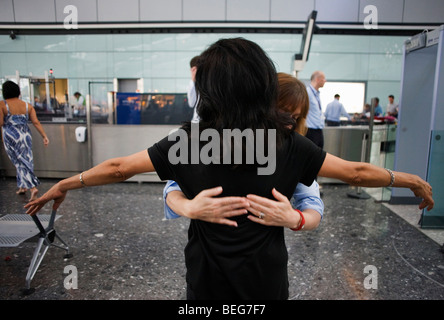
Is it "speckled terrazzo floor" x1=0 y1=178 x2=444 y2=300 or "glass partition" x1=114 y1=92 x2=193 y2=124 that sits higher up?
"glass partition" x1=114 y1=92 x2=193 y2=124

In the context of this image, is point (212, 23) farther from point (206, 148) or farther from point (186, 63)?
point (206, 148)

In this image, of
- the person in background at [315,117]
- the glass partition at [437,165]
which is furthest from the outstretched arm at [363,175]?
the person in background at [315,117]

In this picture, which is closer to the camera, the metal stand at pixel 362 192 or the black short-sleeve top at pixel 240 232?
the black short-sleeve top at pixel 240 232

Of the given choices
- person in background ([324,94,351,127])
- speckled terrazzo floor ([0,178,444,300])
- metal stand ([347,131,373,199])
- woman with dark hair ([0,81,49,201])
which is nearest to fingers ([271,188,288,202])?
speckled terrazzo floor ([0,178,444,300])

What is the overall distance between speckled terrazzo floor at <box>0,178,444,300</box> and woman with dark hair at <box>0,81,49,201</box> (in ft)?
1.78

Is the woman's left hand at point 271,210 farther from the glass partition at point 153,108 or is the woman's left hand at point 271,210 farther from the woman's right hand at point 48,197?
the glass partition at point 153,108

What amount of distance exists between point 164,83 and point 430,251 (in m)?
11.3

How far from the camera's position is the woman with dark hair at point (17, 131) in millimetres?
4695

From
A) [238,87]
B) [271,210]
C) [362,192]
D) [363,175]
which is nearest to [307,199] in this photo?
[363,175]

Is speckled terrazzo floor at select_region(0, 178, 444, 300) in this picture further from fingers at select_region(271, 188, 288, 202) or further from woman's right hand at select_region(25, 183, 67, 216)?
fingers at select_region(271, 188, 288, 202)

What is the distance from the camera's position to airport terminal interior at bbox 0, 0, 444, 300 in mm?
2705

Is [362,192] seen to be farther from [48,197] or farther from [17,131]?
[17,131]
